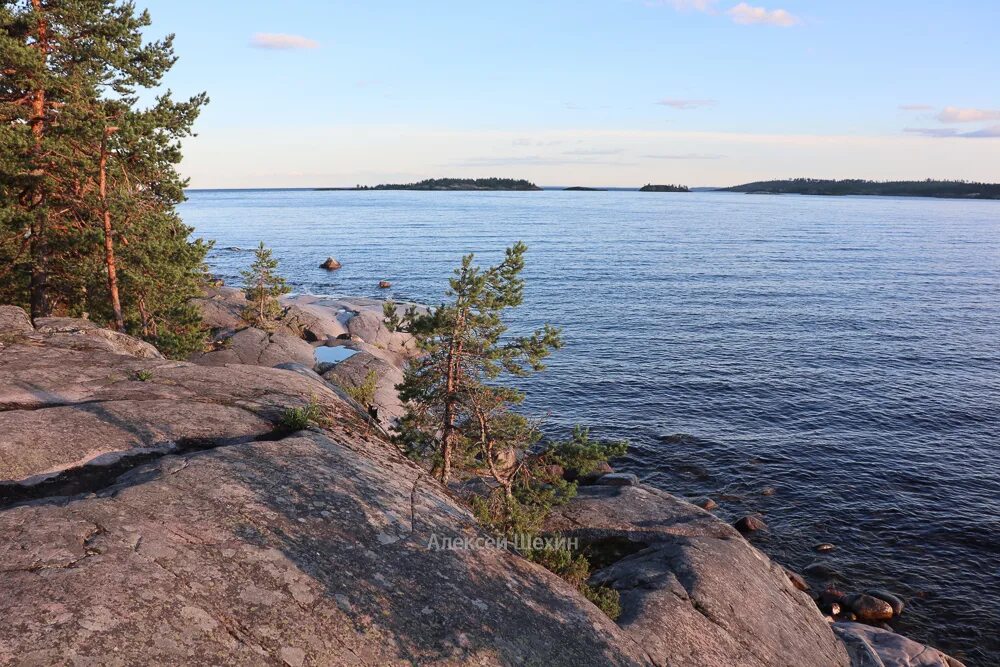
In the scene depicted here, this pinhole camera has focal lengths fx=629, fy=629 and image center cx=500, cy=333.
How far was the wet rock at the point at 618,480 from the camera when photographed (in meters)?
24.2

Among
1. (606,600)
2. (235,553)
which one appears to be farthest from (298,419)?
(606,600)

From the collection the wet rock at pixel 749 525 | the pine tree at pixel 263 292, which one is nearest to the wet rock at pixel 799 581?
the wet rock at pixel 749 525

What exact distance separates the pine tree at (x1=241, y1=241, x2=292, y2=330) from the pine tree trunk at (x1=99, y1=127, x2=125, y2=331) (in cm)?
1238

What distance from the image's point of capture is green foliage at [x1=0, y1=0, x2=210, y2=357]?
20219mm

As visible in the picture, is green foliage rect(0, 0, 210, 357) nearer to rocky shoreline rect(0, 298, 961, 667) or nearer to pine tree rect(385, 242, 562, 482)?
rocky shoreline rect(0, 298, 961, 667)

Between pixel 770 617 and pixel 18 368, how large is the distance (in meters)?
16.2

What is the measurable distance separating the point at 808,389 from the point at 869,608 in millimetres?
18670

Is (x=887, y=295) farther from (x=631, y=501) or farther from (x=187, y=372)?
(x=187, y=372)

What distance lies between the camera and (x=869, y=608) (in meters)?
18.4

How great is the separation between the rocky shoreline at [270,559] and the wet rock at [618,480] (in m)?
7.74

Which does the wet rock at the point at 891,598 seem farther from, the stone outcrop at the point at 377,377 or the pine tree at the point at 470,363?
the stone outcrop at the point at 377,377

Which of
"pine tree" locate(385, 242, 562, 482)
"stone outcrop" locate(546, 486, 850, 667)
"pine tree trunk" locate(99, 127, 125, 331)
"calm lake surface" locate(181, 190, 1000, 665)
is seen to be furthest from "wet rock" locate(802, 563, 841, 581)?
"pine tree trunk" locate(99, 127, 125, 331)

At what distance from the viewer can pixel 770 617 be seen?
13250mm

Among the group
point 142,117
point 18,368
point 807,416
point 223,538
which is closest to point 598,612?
point 223,538
